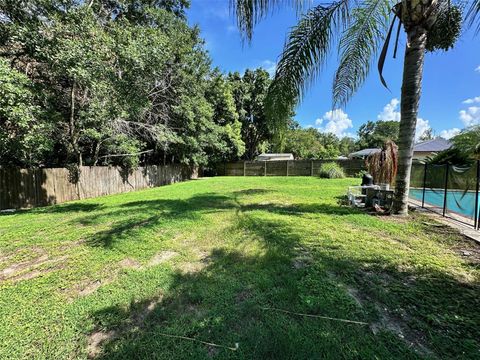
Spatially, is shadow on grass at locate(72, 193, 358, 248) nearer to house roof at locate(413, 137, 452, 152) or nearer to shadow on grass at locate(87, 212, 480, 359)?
shadow on grass at locate(87, 212, 480, 359)

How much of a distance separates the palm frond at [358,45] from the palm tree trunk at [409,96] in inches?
31.6

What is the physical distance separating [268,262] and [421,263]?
76.8 inches

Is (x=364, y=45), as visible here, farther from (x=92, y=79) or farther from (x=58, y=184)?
(x=58, y=184)

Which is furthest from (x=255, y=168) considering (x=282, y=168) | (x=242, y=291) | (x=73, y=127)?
(x=242, y=291)

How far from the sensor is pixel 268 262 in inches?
127

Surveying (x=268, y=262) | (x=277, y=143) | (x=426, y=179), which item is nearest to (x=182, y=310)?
(x=268, y=262)

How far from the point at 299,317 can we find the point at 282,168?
797 inches

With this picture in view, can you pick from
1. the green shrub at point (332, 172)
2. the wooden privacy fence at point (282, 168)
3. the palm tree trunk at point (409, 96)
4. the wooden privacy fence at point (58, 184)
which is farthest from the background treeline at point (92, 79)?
the green shrub at point (332, 172)

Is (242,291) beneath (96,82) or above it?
beneath

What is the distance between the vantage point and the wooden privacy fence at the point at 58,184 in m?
7.89

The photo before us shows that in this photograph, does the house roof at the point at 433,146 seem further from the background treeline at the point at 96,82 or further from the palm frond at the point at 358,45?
the palm frond at the point at 358,45

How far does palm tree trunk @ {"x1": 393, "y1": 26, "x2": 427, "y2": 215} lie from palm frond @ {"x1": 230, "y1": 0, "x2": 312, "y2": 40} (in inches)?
108

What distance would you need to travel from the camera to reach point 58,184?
918 centimetres

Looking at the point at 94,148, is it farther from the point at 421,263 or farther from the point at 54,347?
the point at 421,263
